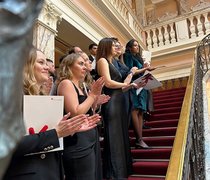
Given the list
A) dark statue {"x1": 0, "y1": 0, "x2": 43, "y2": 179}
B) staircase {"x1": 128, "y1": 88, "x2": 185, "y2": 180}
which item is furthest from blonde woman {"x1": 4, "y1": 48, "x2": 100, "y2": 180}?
A: staircase {"x1": 128, "y1": 88, "x2": 185, "y2": 180}

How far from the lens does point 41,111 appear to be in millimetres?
1134

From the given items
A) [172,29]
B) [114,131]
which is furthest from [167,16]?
[114,131]

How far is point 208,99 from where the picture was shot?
489 cm

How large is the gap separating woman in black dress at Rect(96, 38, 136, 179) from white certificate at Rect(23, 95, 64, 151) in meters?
1.11

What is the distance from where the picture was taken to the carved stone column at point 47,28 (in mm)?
3984

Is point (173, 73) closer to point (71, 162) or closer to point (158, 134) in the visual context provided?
point (158, 134)

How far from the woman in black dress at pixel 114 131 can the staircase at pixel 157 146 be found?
65 cm

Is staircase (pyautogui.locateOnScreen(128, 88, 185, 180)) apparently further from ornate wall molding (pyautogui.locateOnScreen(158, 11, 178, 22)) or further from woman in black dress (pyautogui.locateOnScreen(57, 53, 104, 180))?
ornate wall molding (pyautogui.locateOnScreen(158, 11, 178, 22))

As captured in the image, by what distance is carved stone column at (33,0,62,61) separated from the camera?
13.1 feet

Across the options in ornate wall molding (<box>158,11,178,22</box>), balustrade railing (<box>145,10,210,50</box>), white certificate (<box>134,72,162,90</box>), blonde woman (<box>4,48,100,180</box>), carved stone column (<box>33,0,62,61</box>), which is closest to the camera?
blonde woman (<box>4,48,100,180</box>)

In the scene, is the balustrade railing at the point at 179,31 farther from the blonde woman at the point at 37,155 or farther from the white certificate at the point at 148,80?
the blonde woman at the point at 37,155

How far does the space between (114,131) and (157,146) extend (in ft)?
5.06

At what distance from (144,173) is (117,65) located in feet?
4.15

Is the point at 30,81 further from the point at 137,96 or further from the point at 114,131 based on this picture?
the point at 137,96
